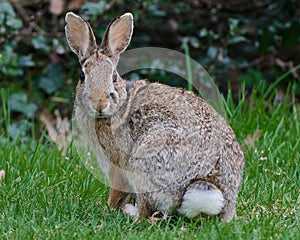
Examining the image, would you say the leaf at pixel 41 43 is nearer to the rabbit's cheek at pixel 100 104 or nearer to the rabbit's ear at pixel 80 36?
the rabbit's ear at pixel 80 36

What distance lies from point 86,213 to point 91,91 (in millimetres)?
743

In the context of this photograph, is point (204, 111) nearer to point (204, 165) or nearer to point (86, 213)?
point (204, 165)

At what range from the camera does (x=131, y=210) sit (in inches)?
175

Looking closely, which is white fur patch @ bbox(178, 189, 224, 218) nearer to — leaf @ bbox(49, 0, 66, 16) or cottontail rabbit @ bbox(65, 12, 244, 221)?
cottontail rabbit @ bbox(65, 12, 244, 221)

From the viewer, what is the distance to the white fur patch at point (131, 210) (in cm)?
439

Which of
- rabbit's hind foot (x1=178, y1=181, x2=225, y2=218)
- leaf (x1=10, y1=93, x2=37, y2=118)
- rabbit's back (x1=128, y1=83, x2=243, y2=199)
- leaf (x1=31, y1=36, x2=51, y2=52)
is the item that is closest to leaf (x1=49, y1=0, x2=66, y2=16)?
leaf (x1=31, y1=36, x2=51, y2=52)

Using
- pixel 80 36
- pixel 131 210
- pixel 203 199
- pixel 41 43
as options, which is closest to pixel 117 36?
pixel 80 36

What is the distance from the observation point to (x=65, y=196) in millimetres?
4789

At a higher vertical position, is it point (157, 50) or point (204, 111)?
point (204, 111)

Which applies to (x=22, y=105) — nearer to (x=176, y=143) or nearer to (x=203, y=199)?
(x=176, y=143)

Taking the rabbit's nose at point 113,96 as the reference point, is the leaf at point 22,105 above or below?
below

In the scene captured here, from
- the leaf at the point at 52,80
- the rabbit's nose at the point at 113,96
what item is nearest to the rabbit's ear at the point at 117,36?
the rabbit's nose at the point at 113,96

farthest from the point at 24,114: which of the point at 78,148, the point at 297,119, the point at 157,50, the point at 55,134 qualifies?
the point at 297,119

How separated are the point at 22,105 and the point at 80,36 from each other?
2992 millimetres
